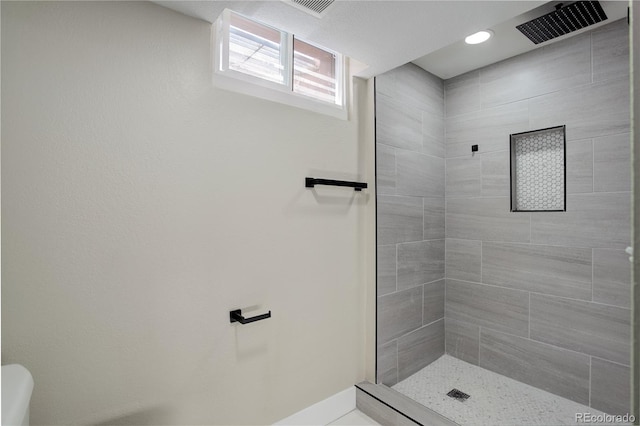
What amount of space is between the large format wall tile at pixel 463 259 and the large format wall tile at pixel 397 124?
0.89m

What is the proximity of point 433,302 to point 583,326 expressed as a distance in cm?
97

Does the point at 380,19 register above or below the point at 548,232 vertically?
above

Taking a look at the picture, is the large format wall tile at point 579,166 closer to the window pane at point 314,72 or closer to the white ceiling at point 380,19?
the white ceiling at point 380,19

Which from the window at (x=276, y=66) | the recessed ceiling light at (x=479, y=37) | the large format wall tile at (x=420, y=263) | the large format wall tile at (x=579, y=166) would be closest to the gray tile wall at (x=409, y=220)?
the large format wall tile at (x=420, y=263)

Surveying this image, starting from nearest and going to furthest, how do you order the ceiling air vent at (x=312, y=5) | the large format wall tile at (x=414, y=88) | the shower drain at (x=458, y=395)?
the ceiling air vent at (x=312, y=5) < the shower drain at (x=458, y=395) < the large format wall tile at (x=414, y=88)

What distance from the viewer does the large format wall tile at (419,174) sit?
7.82ft

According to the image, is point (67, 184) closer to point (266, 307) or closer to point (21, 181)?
point (21, 181)

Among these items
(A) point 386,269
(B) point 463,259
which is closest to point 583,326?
(B) point 463,259

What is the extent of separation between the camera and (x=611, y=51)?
6.47 feet

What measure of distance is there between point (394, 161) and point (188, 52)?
1487 millimetres

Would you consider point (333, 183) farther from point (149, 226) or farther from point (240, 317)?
point (149, 226)

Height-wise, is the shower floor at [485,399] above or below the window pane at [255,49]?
below

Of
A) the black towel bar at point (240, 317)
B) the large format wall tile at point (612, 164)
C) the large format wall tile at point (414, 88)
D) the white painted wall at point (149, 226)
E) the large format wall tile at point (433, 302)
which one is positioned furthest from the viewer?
the large format wall tile at point (433, 302)

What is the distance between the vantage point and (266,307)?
172 cm
